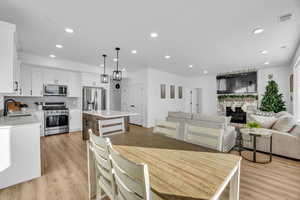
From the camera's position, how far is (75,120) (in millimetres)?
5246

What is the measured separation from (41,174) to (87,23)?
2792mm

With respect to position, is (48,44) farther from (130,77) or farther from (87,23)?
(130,77)

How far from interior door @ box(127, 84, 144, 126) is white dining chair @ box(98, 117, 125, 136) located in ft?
13.8

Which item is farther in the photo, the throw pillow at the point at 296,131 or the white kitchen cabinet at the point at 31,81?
the white kitchen cabinet at the point at 31,81

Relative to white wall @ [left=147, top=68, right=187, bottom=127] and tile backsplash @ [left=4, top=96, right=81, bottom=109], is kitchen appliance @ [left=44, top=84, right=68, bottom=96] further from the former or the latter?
white wall @ [left=147, top=68, right=187, bottom=127]

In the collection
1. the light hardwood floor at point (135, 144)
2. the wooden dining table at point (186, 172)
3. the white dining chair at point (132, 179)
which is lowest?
the light hardwood floor at point (135, 144)

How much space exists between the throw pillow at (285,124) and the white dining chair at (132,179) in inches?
155

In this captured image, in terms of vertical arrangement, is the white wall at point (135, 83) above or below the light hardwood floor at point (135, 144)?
above

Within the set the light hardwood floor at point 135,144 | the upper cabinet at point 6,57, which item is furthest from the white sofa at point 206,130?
the upper cabinet at point 6,57

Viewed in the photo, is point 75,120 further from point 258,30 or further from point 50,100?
point 258,30

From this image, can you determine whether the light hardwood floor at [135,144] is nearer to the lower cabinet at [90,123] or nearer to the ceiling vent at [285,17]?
the lower cabinet at [90,123]

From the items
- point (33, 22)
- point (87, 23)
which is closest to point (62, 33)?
point (33, 22)

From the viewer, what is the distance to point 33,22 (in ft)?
8.18

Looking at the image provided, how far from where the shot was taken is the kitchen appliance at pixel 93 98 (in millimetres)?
5430
